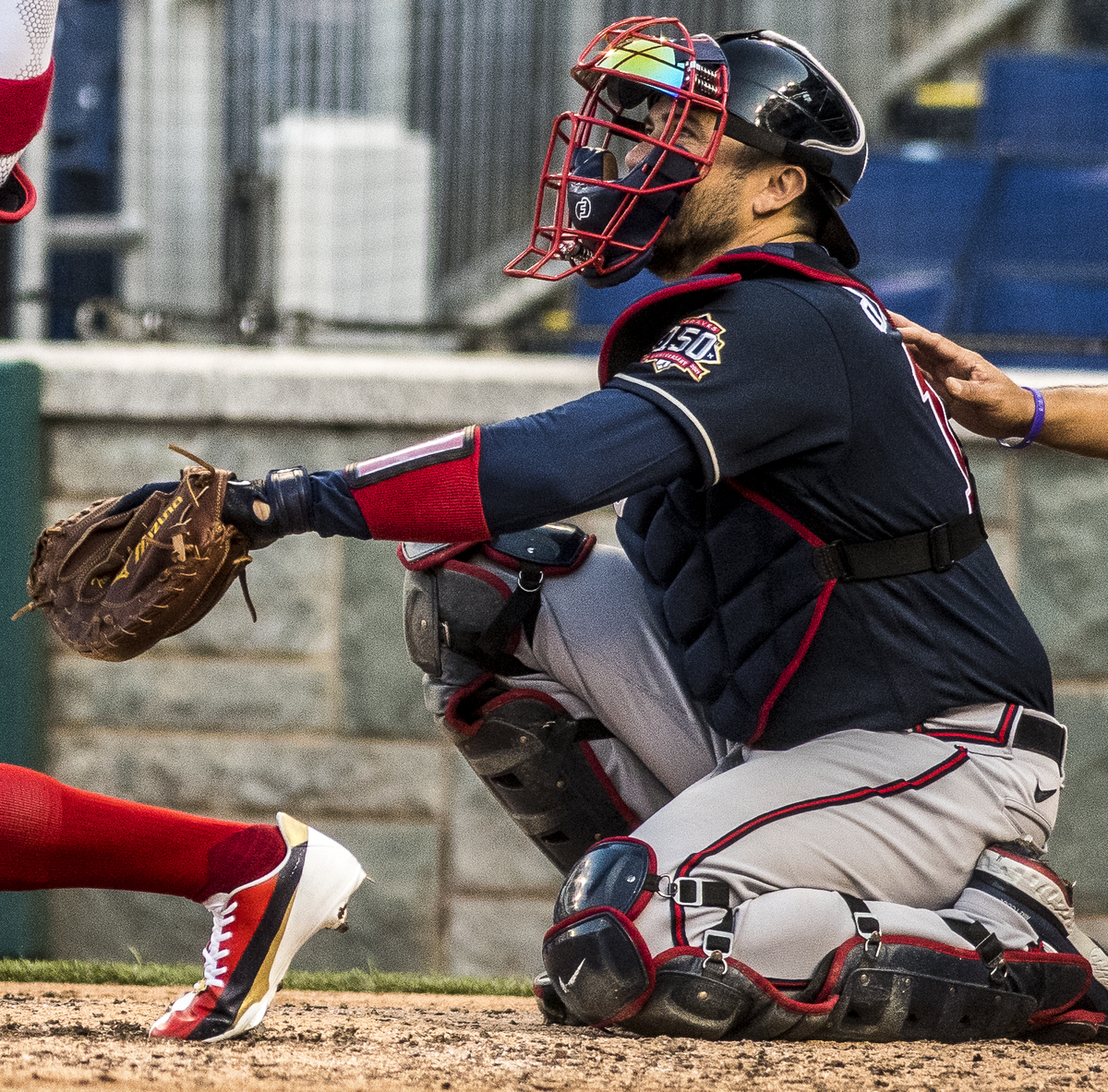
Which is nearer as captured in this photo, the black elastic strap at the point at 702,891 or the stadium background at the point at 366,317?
the black elastic strap at the point at 702,891

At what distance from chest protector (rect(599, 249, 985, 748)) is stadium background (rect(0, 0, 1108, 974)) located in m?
1.17

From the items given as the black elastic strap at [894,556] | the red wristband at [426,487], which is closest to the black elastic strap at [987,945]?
the black elastic strap at [894,556]

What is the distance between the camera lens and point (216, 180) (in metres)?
7.00

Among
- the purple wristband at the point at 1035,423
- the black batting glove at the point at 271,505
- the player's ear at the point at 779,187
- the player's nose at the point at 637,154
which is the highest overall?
the player's nose at the point at 637,154

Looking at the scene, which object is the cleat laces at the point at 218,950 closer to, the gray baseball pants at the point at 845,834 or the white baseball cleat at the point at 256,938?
the white baseball cleat at the point at 256,938

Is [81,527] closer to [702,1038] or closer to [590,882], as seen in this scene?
[590,882]

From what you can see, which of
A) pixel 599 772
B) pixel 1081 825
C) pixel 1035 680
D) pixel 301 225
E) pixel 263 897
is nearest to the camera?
pixel 263 897

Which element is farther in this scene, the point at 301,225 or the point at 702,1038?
the point at 301,225

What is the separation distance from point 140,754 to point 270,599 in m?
0.48

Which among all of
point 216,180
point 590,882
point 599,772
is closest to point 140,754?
point 599,772

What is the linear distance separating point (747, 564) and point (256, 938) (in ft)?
2.94

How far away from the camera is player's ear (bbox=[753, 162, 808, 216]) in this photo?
2.51 metres

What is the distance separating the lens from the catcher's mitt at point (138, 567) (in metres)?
2.07

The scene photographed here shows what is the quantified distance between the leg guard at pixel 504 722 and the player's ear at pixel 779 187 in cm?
75
